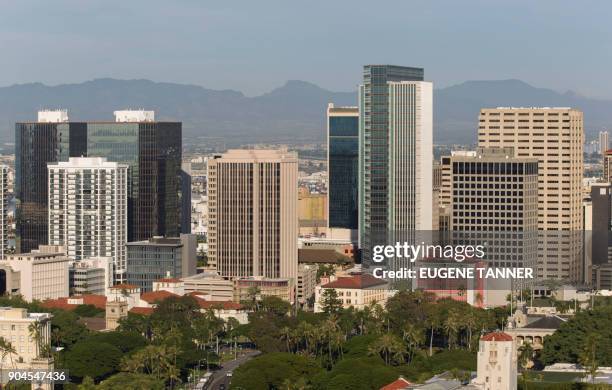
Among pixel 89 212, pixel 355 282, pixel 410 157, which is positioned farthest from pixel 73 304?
pixel 410 157

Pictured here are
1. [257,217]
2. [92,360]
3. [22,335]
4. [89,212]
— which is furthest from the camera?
[89,212]

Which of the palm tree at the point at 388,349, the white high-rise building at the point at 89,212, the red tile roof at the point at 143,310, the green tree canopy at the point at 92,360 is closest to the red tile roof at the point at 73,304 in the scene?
the red tile roof at the point at 143,310

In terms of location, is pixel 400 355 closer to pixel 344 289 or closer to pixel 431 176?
pixel 344 289

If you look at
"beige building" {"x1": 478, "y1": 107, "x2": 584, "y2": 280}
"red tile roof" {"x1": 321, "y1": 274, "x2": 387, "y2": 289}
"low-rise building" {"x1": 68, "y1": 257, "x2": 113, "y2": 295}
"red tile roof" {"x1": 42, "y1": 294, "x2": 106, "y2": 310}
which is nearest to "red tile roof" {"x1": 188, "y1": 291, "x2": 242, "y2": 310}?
"red tile roof" {"x1": 42, "y1": 294, "x2": 106, "y2": 310}

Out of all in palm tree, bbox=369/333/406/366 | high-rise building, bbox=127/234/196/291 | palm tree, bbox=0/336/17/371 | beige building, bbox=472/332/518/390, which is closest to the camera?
beige building, bbox=472/332/518/390

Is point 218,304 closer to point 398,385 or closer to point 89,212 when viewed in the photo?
point 89,212

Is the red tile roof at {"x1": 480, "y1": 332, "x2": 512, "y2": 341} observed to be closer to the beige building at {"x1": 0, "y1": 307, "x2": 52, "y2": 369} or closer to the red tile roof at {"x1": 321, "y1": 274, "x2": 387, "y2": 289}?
the beige building at {"x1": 0, "y1": 307, "x2": 52, "y2": 369}
